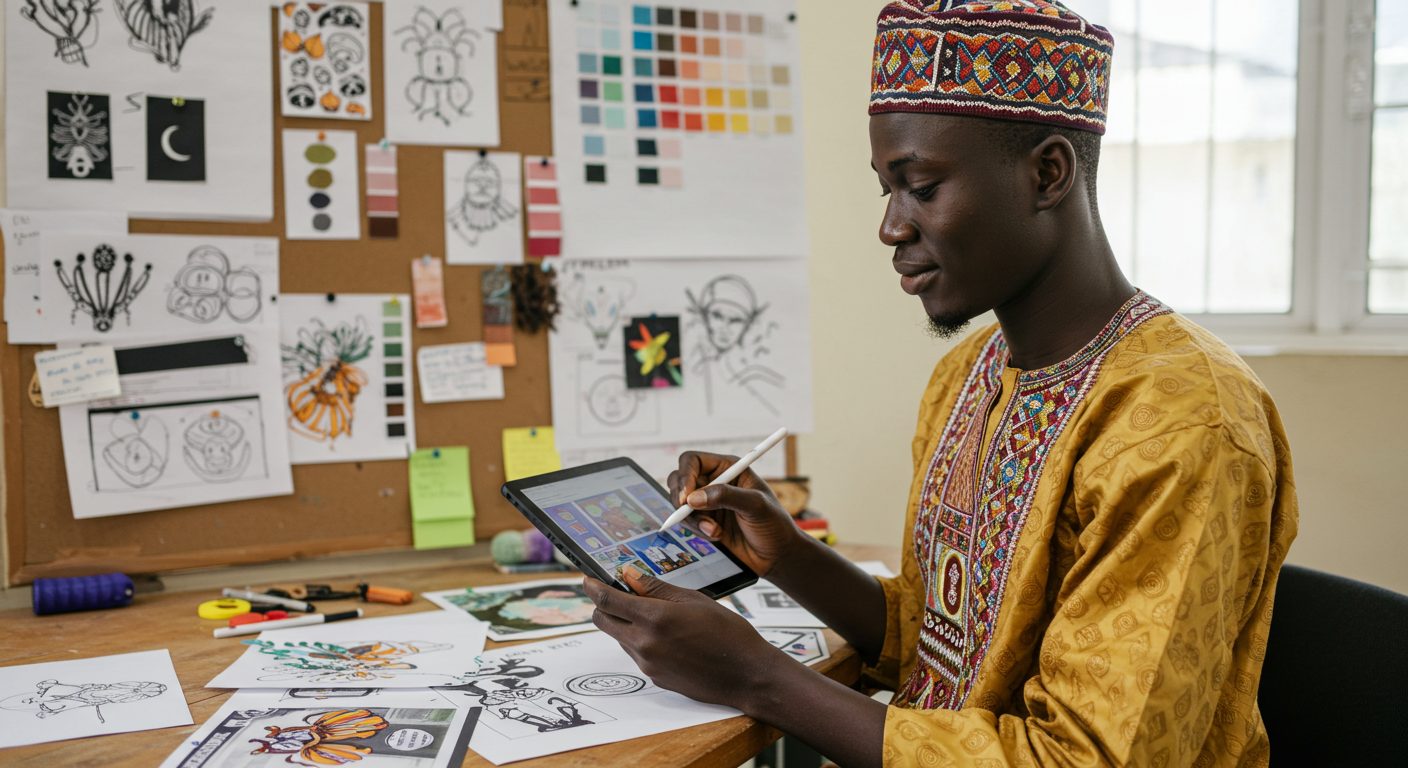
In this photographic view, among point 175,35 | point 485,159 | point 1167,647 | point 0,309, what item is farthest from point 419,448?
point 1167,647

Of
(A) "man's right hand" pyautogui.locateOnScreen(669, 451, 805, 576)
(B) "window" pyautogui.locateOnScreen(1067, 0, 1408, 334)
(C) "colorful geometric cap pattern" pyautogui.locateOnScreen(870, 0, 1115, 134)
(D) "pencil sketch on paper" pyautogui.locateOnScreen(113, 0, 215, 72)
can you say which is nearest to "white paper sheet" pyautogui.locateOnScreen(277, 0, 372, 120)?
(D) "pencil sketch on paper" pyautogui.locateOnScreen(113, 0, 215, 72)

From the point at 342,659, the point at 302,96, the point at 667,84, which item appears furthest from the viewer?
the point at 667,84

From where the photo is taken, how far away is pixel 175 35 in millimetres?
1541

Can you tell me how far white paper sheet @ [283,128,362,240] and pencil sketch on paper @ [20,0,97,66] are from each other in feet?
0.94

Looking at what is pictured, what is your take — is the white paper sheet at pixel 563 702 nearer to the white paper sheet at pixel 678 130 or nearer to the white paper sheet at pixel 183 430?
the white paper sheet at pixel 183 430

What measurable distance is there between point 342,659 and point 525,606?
29cm

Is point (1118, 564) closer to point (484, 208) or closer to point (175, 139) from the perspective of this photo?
point (484, 208)

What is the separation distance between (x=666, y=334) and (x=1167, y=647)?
3.66ft

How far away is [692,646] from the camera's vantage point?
1028 millimetres

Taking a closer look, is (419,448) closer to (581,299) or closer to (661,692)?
(581,299)

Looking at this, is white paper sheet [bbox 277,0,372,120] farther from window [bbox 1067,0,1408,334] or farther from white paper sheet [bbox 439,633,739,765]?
window [bbox 1067,0,1408,334]

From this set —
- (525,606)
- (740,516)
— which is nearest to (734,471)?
(740,516)

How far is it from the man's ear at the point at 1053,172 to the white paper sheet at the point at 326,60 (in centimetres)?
107

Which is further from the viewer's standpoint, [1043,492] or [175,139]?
[175,139]
